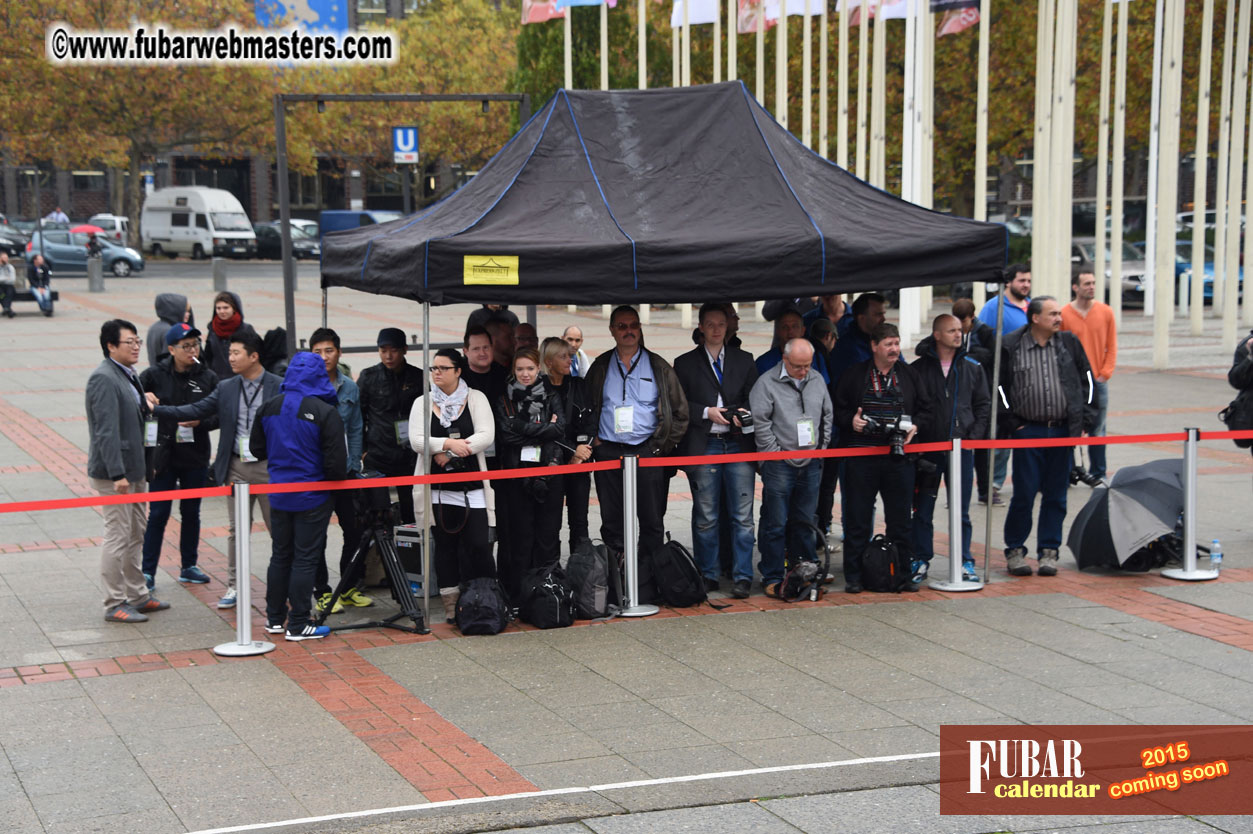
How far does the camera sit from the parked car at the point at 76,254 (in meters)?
42.5

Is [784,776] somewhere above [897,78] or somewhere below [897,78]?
below

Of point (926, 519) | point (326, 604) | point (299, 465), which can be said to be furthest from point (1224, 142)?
point (299, 465)

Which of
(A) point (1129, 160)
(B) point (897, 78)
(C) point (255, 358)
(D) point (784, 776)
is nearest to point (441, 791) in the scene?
(D) point (784, 776)

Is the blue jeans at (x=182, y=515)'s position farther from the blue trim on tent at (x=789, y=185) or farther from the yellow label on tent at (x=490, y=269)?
the blue trim on tent at (x=789, y=185)

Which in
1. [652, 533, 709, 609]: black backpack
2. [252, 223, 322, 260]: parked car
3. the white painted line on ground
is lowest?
the white painted line on ground

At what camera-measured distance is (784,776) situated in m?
6.04

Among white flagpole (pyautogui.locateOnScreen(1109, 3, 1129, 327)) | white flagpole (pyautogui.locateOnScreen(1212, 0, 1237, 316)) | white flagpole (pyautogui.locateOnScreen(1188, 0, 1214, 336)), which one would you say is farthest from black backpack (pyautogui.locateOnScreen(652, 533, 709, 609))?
white flagpole (pyautogui.locateOnScreen(1212, 0, 1237, 316))

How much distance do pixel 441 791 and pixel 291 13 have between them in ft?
177

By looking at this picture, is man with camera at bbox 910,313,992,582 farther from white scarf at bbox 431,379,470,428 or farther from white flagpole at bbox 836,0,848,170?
white flagpole at bbox 836,0,848,170

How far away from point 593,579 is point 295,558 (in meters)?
1.83

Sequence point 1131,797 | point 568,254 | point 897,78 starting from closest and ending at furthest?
point 1131,797 → point 568,254 → point 897,78

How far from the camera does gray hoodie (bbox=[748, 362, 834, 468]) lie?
29.4 feet

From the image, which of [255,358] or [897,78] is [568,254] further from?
[897,78]

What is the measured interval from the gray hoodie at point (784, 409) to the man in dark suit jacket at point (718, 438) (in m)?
0.15
